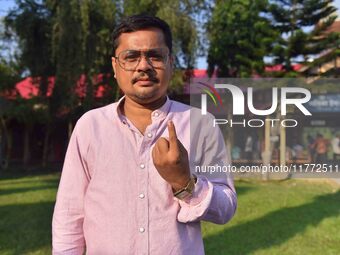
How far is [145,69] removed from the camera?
131cm

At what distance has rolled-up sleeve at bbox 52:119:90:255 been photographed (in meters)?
1.34

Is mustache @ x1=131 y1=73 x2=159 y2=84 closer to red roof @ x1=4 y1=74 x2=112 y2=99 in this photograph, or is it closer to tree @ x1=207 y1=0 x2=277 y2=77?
tree @ x1=207 y1=0 x2=277 y2=77

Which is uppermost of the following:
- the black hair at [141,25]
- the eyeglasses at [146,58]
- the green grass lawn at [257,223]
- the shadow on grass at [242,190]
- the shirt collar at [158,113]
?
the black hair at [141,25]

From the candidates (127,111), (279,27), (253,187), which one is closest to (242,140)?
(253,187)

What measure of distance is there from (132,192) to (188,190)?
0.19 meters

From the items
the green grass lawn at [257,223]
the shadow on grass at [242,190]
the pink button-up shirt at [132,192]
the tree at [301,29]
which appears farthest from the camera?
the tree at [301,29]

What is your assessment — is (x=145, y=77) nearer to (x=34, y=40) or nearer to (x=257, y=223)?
(x=257, y=223)

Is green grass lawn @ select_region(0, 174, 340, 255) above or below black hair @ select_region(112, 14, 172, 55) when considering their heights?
below

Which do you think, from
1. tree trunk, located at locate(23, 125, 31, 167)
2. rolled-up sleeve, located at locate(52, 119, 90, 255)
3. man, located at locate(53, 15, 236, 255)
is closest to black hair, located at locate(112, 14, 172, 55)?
man, located at locate(53, 15, 236, 255)

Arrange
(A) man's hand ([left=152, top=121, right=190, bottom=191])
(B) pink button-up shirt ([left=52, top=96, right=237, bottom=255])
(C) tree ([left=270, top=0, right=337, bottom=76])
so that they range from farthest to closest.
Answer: (C) tree ([left=270, top=0, right=337, bottom=76]), (B) pink button-up shirt ([left=52, top=96, right=237, bottom=255]), (A) man's hand ([left=152, top=121, right=190, bottom=191])

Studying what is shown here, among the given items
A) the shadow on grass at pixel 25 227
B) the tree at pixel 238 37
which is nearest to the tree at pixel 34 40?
the tree at pixel 238 37

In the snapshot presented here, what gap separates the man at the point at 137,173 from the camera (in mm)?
1269

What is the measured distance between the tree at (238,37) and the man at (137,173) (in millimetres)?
11212

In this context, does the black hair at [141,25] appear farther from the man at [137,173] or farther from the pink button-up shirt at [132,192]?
the pink button-up shirt at [132,192]
